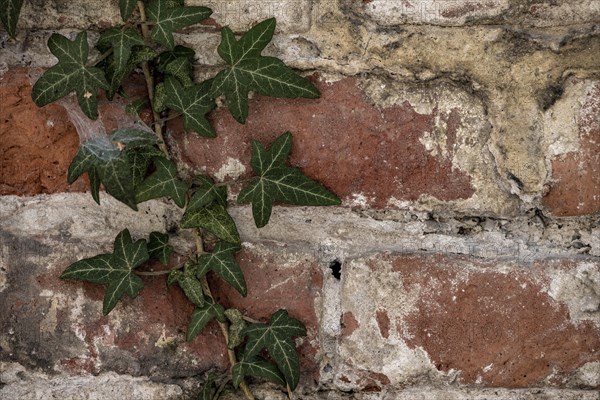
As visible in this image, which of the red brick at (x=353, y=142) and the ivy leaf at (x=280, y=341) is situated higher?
the red brick at (x=353, y=142)

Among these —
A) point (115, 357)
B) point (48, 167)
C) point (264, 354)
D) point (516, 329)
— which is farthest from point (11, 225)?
point (516, 329)

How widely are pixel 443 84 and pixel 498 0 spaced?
0.10 m

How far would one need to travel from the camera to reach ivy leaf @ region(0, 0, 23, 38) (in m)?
0.83

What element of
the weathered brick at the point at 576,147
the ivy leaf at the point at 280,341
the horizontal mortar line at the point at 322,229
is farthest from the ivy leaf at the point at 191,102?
the weathered brick at the point at 576,147

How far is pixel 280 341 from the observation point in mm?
867

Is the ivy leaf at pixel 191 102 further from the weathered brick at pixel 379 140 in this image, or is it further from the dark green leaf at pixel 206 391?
the dark green leaf at pixel 206 391

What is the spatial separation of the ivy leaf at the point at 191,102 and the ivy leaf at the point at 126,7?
3.1 inches

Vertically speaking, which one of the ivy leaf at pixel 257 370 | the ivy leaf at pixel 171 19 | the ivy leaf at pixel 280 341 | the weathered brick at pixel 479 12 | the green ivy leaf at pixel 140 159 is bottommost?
the ivy leaf at pixel 257 370

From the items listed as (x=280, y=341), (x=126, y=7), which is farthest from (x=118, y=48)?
(x=280, y=341)

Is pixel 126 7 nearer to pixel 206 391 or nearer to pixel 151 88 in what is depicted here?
pixel 151 88

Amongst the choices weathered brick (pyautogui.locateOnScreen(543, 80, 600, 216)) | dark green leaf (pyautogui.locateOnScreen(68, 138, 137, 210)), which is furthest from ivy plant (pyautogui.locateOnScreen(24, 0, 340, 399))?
weathered brick (pyautogui.locateOnScreen(543, 80, 600, 216))

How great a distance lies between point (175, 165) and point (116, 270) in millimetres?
131

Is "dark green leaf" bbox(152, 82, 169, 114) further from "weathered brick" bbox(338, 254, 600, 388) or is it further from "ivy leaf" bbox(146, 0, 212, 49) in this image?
"weathered brick" bbox(338, 254, 600, 388)

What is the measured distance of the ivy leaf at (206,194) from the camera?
0.85 metres
